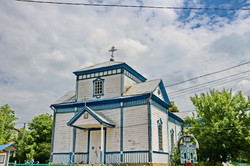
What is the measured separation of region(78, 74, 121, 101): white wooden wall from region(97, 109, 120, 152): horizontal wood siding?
145 centimetres

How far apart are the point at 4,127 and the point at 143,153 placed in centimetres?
2104

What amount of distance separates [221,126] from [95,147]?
8764mm

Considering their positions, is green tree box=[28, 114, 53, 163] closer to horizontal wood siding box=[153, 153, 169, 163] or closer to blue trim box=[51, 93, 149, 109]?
blue trim box=[51, 93, 149, 109]

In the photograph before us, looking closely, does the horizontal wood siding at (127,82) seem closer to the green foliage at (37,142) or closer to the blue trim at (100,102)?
the blue trim at (100,102)

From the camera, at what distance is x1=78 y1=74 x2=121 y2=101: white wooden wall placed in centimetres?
1942

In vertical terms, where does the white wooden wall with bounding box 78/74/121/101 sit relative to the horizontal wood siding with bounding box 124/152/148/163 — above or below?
above

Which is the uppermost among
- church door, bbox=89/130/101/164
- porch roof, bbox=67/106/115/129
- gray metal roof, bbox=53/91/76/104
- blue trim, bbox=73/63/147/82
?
blue trim, bbox=73/63/147/82

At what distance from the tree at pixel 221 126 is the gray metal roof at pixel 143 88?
10.0 feet

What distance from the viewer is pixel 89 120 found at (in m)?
17.8

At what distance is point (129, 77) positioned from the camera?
20.6 m

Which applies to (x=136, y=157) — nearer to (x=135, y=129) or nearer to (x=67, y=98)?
(x=135, y=129)

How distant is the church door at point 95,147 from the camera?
18188 millimetres

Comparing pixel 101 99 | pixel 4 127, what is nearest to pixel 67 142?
pixel 101 99

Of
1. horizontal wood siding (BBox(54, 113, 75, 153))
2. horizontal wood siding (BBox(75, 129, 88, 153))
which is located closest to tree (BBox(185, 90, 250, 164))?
horizontal wood siding (BBox(75, 129, 88, 153))
